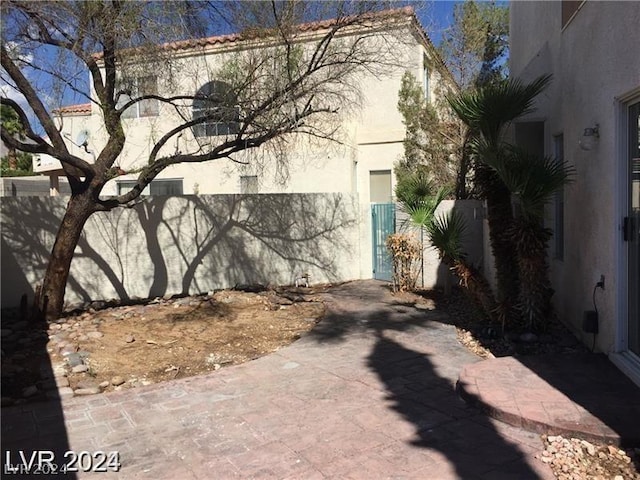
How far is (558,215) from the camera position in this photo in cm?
748

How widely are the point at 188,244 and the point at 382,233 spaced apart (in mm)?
A: 4703

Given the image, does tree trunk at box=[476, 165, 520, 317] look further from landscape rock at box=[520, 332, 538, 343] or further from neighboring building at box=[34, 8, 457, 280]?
neighboring building at box=[34, 8, 457, 280]

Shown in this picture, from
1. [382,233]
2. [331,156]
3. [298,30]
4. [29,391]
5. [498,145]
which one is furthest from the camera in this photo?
[331,156]

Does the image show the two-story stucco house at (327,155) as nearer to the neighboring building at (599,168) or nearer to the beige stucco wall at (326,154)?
the beige stucco wall at (326,154)

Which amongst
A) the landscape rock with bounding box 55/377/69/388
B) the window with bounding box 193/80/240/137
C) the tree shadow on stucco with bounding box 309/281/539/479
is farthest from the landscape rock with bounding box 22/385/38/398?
the window with bounding box 193/80/240/137

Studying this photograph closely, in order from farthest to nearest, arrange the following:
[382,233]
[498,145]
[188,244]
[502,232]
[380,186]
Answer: [380,186]
[382,233]
[188,244]
[502,232]
[498,145]

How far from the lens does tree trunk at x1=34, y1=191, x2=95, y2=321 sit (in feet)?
26.0

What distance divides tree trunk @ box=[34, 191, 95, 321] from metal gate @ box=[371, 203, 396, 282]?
21.9ft

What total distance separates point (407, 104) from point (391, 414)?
956 centimetres

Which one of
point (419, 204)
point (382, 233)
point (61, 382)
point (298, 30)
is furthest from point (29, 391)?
point (382, 233)

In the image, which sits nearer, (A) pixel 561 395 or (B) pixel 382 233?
(A) pixel 561 395

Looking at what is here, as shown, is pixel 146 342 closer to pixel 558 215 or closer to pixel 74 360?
pixel 74 360

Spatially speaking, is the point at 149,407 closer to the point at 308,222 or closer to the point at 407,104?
the point at 308,222

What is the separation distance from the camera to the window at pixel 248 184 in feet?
43.9
